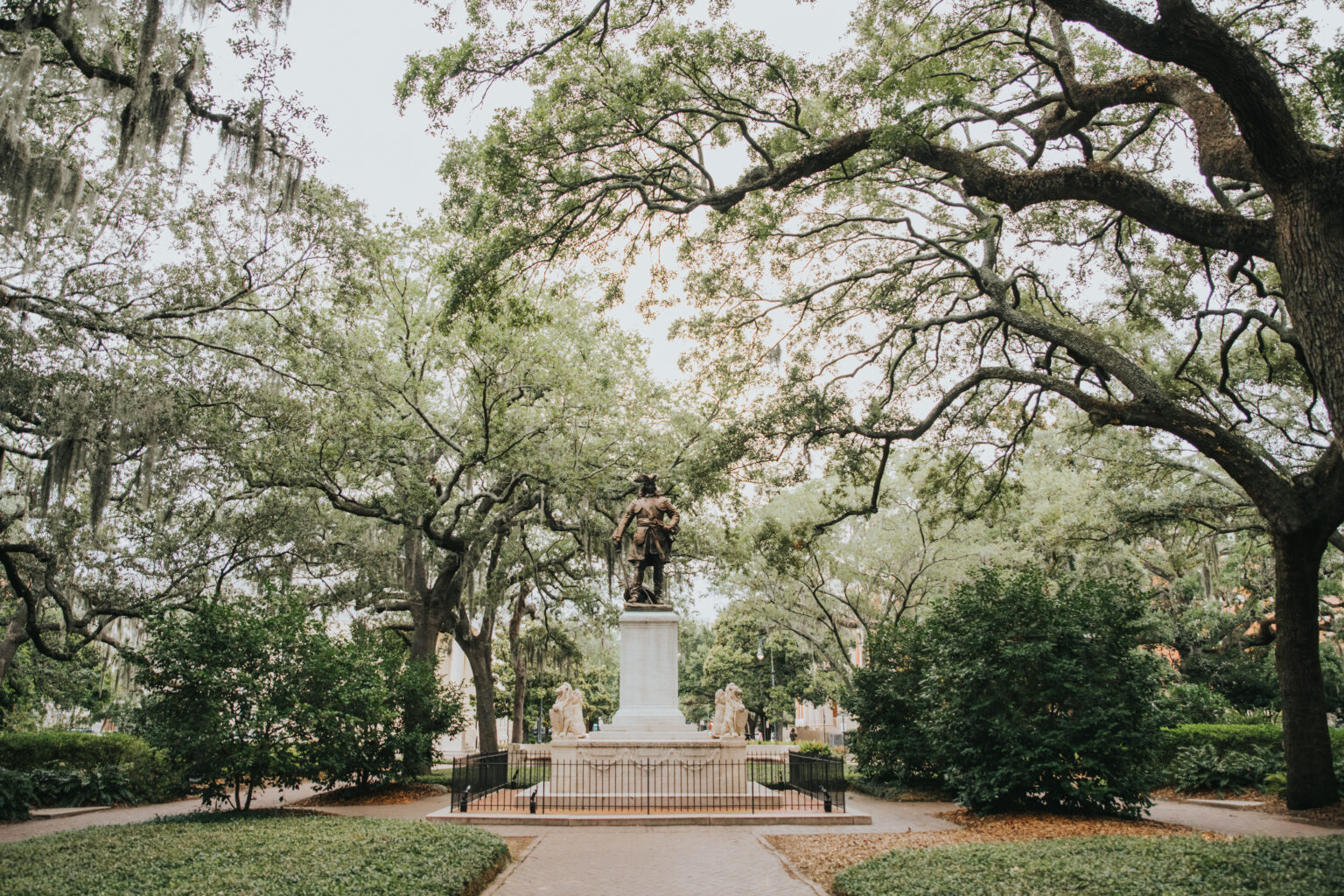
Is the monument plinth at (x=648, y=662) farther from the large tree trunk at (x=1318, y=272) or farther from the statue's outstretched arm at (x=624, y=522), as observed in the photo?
the large tree trunk at (x=1318, y=272)

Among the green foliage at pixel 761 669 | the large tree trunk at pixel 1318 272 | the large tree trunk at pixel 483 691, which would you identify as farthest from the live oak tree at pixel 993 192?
the green foliage at pixel 761 669

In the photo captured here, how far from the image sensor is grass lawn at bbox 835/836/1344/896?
243 inches

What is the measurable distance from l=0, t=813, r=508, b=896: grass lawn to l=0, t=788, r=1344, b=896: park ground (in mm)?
790

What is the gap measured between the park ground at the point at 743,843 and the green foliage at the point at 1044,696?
608mm

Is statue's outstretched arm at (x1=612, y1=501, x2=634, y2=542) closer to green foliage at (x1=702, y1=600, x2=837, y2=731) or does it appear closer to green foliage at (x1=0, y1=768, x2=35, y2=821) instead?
green foliage at (x1=0, y1=768, x2=35, y2=821)

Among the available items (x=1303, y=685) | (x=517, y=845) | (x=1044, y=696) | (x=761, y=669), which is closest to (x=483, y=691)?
(x=517, y=845)

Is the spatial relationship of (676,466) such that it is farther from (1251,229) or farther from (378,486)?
(1251,229)

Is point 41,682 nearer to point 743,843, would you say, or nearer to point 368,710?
point 368,710

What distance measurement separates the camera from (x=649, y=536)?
1736 cm

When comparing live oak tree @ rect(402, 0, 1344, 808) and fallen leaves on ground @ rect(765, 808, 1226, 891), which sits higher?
live oak tree @ rect(402, 0, 1344, 808)

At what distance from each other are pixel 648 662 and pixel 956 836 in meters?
7.39

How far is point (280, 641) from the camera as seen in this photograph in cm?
1268

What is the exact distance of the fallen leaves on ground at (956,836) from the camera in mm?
9234

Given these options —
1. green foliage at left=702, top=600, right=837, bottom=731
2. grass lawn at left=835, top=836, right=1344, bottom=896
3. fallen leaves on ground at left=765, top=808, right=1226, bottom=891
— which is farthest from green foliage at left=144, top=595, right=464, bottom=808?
green foliage at left=702, top=600, right=837, bottom=731
